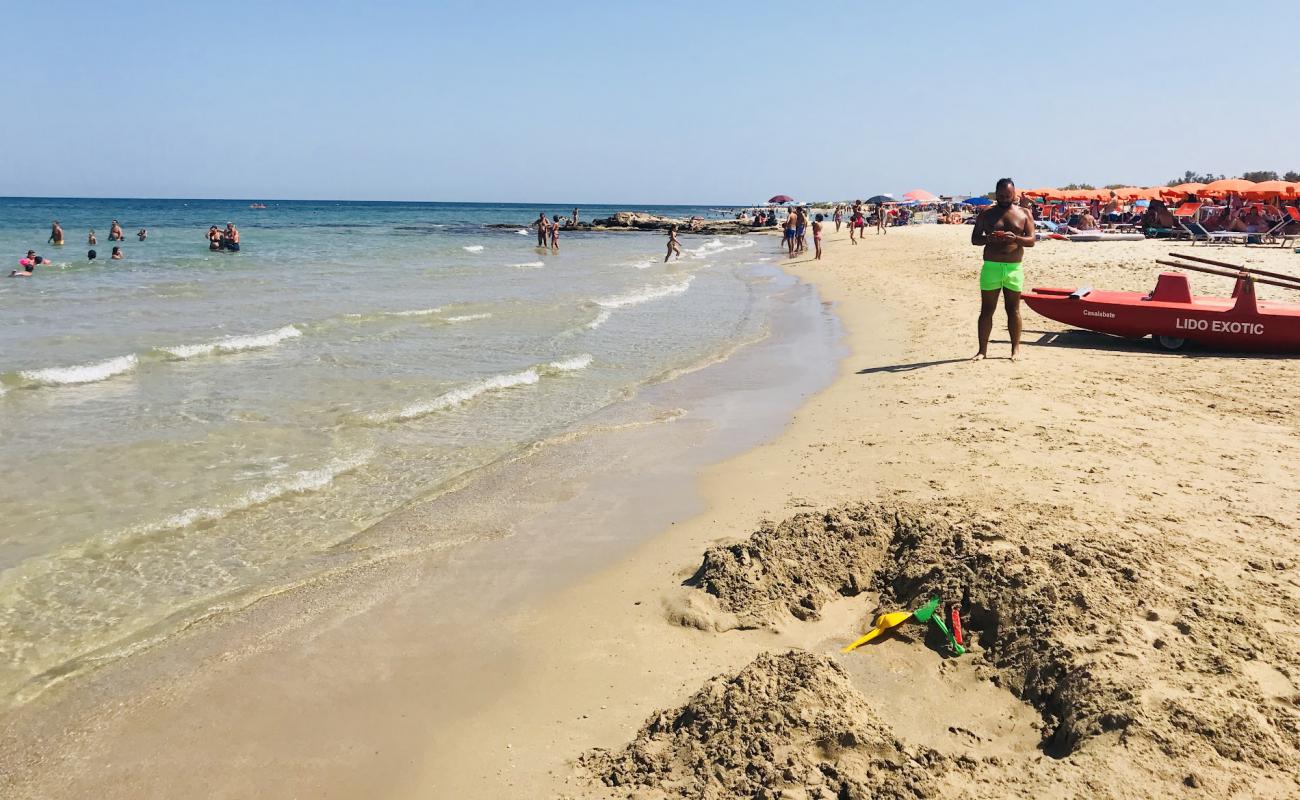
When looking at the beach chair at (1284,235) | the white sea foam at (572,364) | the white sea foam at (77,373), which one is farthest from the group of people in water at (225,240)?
the beach chair at (1284,235)

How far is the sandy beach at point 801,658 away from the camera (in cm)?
286

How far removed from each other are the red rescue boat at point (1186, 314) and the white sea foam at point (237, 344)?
10766 mm

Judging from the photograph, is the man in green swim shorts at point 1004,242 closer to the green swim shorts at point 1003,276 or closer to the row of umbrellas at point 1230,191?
the green swim shorts at point 1003,276


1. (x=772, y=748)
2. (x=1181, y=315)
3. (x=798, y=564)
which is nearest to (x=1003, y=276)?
(x=1181, y=315)

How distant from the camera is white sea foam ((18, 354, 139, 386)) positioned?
393 inches

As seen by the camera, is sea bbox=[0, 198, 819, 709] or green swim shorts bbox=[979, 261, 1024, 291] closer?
sea bbox=[0, 198, 819, 709]

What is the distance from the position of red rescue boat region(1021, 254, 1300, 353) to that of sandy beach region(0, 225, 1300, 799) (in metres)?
3.73

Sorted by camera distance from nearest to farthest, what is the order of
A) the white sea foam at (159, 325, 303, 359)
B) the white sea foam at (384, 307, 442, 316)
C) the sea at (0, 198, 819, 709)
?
1. the sea at (0, 198, 819, 709)
2. the white sea foam at (159, 325, 303, 359)
3. the white sea foam at (384, 307, 442, 316)

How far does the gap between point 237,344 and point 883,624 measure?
38.0 ft

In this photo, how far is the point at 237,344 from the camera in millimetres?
12648

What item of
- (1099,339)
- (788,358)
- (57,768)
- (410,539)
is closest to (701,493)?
(410,539)

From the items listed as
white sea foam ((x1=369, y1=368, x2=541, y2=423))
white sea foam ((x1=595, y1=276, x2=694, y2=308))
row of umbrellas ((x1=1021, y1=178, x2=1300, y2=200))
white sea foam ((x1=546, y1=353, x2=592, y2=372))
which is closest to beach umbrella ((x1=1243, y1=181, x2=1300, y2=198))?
row of umbrellas ((x1=1021, y1=178, x2=1300, y2=200))

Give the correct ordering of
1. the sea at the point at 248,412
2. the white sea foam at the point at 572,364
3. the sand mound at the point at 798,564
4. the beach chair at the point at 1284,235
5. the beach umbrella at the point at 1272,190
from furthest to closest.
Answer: the beach umbrella at the point at 1272,190
the beach chair at the point at 1284,235
the white sea foam at the point at 572,364
the sea at the point at 248,412
the sand mound at the point at 798,564

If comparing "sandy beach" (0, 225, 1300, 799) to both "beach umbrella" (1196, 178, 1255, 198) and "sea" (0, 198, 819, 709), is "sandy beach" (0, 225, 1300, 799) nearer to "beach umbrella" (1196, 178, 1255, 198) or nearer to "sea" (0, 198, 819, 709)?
"sea" (0, 198, 819, 709)
